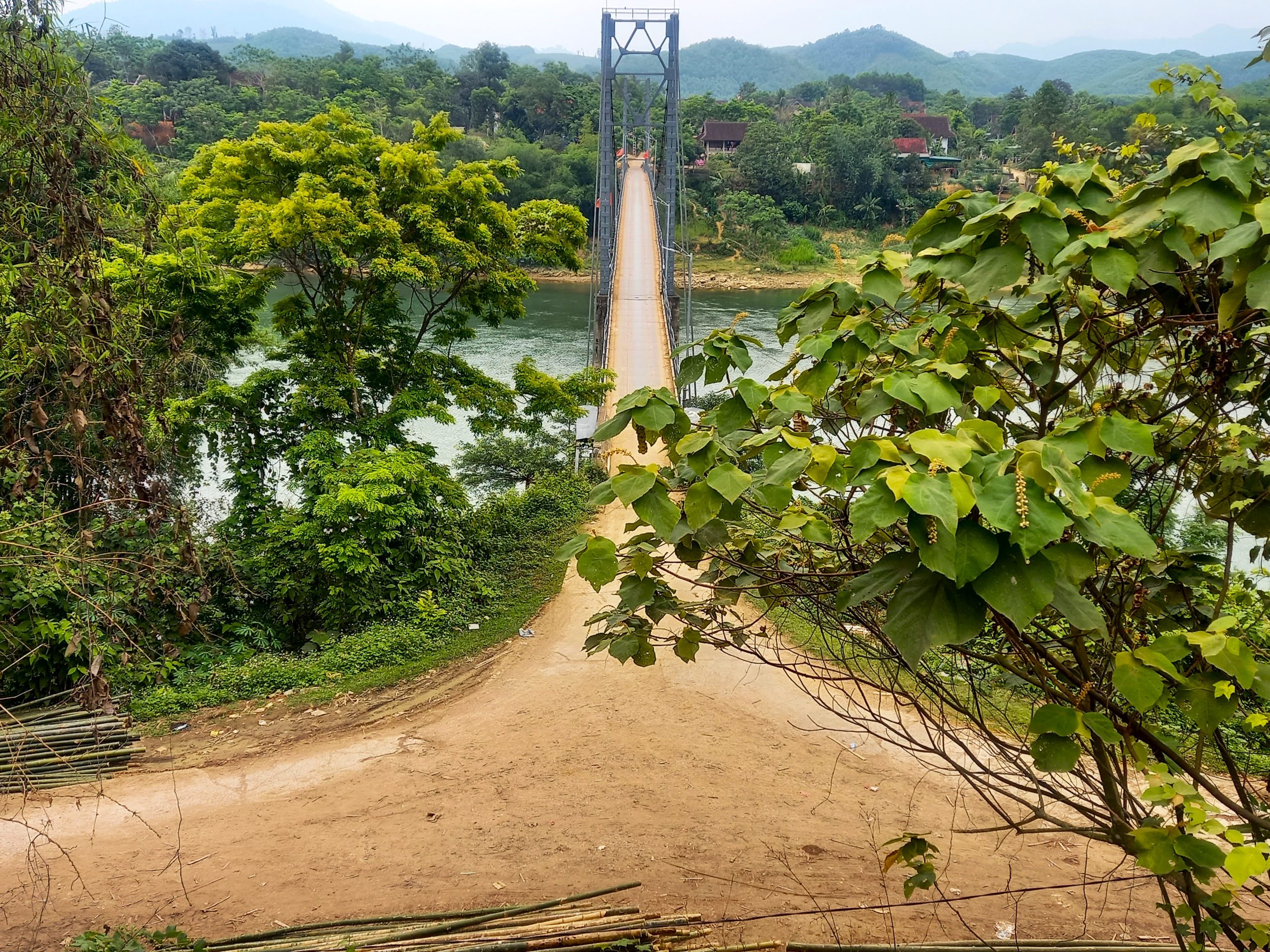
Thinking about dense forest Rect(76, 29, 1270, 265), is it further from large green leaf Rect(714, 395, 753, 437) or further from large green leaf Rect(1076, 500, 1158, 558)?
large green leaf Rect(1076, 500, 1158, 558)

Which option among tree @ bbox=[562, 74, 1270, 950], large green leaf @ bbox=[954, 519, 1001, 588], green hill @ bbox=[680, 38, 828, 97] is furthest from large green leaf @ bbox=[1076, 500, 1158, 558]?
green hill @ bbox=[680, 38, 828, 97]

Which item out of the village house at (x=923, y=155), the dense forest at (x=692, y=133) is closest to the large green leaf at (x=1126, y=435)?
the dense forest at (x=692, y=133)

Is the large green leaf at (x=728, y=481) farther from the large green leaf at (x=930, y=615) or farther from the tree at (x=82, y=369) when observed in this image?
the tree at (x=82, y=369)

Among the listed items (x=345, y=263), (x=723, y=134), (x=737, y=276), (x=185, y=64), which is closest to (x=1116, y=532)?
(x=345, y=263)

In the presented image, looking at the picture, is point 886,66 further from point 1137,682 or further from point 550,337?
point 1137,682

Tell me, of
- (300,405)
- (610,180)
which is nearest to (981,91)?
(610,180)

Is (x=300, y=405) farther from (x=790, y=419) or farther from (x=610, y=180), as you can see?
(x=610, y=180)
